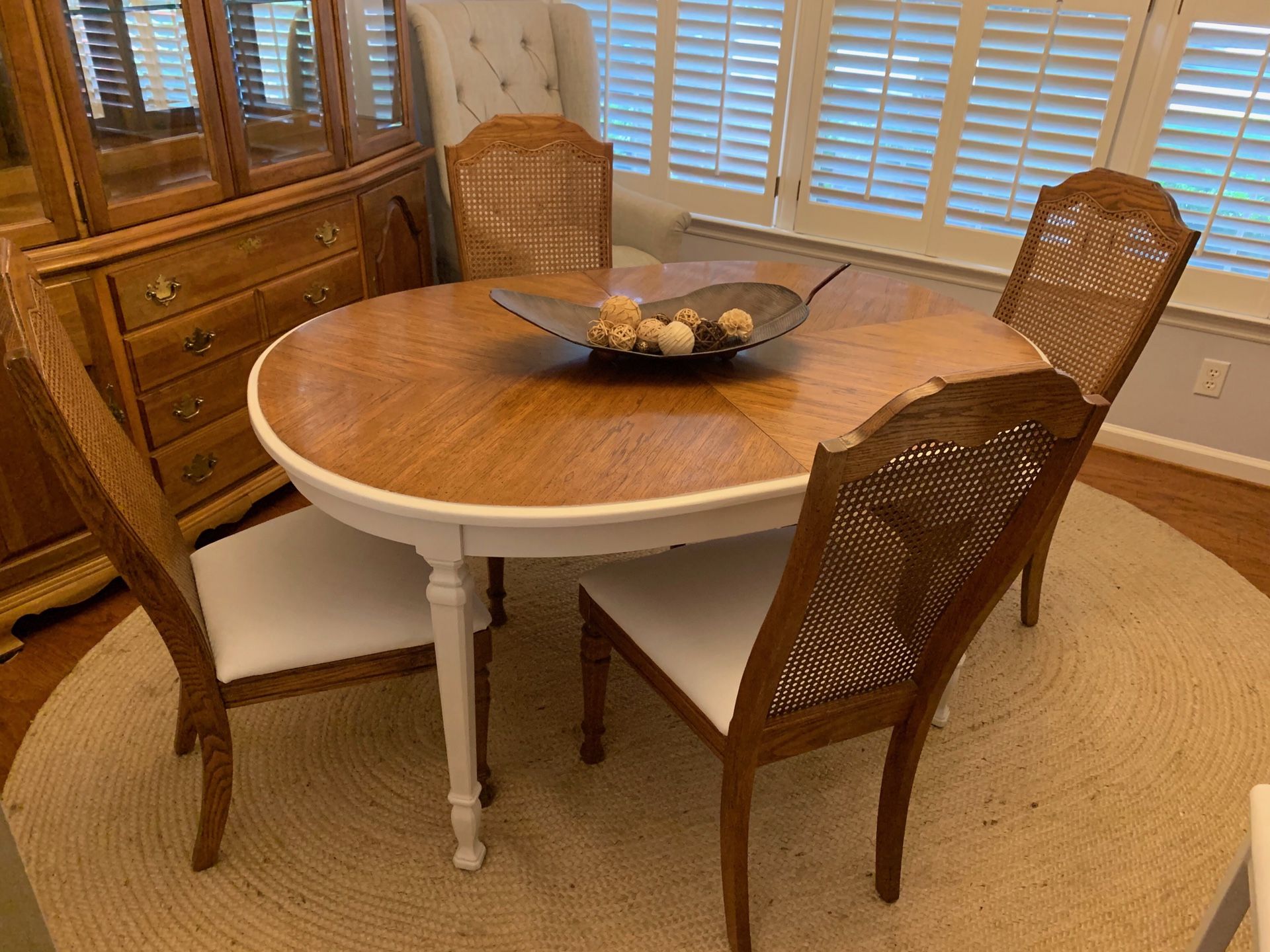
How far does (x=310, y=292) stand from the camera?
2350 mm

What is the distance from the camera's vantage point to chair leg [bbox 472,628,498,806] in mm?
1421

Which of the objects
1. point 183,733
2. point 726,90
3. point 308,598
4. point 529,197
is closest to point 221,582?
point 308,598

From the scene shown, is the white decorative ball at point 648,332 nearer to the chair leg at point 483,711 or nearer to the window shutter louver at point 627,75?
the chair leg at point 483,711

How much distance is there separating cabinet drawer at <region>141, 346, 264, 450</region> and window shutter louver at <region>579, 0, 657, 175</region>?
162cm

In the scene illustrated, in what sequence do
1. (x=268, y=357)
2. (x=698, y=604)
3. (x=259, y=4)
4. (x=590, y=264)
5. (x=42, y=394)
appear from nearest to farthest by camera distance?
(x=42, y=394) → (x=698, y=604) → (x=268, y=357) → (x=259, y=4) → (x=590, y=264)

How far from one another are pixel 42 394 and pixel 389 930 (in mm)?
896

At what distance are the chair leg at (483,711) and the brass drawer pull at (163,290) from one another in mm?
1069

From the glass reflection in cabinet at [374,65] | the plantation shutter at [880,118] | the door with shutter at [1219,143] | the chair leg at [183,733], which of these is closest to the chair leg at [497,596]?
the chair leg at [183,733]

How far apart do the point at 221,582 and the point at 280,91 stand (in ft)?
4.52

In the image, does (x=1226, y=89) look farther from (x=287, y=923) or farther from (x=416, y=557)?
(x=287, y=923)

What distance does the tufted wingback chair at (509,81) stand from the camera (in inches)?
106

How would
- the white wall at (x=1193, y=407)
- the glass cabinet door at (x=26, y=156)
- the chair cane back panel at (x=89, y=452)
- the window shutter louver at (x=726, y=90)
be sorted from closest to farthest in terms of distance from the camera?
the chair cane back panel at (x=89, y=452)
the glass cabinet door at (x=26, y=156)
the white wall at (x=1193, y=407)
the window shutter louver at (x=726, y=90)

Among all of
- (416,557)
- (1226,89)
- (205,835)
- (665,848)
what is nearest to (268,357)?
(416,557)

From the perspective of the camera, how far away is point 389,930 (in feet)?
4.56
